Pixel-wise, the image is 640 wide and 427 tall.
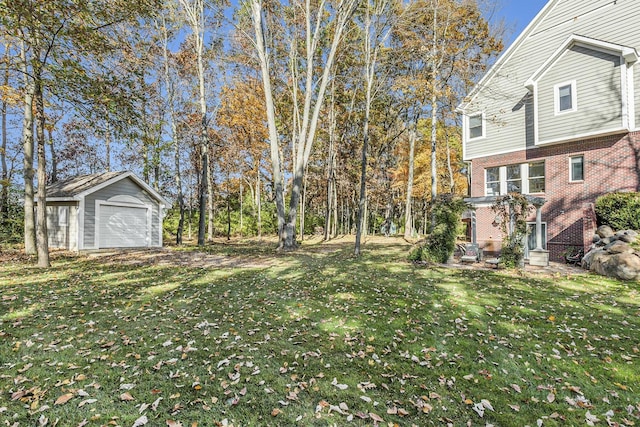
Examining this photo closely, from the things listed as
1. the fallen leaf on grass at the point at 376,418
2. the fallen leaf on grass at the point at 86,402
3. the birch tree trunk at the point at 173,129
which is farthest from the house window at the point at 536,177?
the birch tree trunk at the point at 173,129

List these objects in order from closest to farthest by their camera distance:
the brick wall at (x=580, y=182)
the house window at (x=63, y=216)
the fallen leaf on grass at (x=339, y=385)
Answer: the fallen leaf on grass at (x=339, y=385) → the brick wall at (x=580, y=182) → the house window at (x=63, y=216)

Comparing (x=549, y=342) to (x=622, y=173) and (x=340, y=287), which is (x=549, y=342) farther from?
(x=622, y=173)

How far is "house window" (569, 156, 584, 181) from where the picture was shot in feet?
39.6

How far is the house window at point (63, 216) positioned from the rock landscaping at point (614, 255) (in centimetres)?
1909

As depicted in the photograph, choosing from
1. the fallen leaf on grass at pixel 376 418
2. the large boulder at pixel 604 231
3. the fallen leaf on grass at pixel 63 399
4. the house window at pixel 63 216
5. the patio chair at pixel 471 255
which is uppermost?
the house window at pixel 63 216

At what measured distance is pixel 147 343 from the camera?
3.93 m

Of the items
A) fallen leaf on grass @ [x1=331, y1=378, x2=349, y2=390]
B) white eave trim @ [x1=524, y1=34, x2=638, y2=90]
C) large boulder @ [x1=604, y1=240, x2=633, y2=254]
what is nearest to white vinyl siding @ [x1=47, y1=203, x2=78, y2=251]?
fallen leaf on grass @ [x1=331, y1=378, x2=349, y2=390]

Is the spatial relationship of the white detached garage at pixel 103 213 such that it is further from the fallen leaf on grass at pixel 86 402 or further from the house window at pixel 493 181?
the house window at pixel 493 181

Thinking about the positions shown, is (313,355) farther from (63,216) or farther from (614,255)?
(63,216)

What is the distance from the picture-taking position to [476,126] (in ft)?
51.1

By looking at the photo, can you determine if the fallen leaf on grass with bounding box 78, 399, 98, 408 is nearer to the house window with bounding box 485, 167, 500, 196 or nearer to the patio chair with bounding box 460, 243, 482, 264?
the patio chair with bounding box 460, 243, 482, 264

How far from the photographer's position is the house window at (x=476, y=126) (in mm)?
15352

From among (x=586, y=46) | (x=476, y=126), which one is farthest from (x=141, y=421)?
(x=476, y=126)

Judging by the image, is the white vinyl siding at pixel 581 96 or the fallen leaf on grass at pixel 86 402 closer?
the fallen leaf on grass at pixel 86 402
